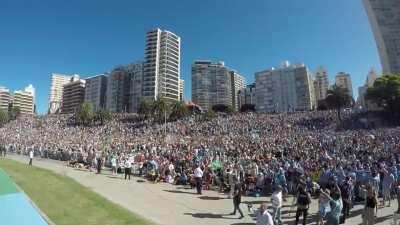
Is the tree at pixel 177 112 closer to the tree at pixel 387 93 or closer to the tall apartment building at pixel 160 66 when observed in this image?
the tree at pixel 387 93

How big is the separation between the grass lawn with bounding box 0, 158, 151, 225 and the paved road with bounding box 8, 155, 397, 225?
78 centimetres

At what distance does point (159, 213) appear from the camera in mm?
14867

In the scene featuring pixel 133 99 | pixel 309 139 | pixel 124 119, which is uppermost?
pixel 133 99

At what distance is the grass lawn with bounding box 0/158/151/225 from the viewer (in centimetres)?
1324

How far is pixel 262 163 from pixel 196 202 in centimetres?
717

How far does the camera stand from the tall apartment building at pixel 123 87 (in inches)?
6271

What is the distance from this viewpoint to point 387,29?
12331cm

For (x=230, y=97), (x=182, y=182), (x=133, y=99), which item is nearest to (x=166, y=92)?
(x=133, y=99)

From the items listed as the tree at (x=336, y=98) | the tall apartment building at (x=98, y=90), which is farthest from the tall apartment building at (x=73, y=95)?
the tree at (x=336, y=98)

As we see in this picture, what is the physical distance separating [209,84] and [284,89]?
122 feet

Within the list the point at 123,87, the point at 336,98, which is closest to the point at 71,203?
the point at 336,98

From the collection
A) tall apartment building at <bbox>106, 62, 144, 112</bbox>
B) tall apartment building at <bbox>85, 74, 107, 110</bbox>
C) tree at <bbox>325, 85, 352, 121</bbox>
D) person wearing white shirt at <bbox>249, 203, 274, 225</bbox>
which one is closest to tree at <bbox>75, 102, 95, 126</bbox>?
tree at <bbox>325, 85, 352, 121</bbox>

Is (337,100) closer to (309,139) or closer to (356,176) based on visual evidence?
(309,139)

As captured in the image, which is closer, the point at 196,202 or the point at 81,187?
the point at 196,202
